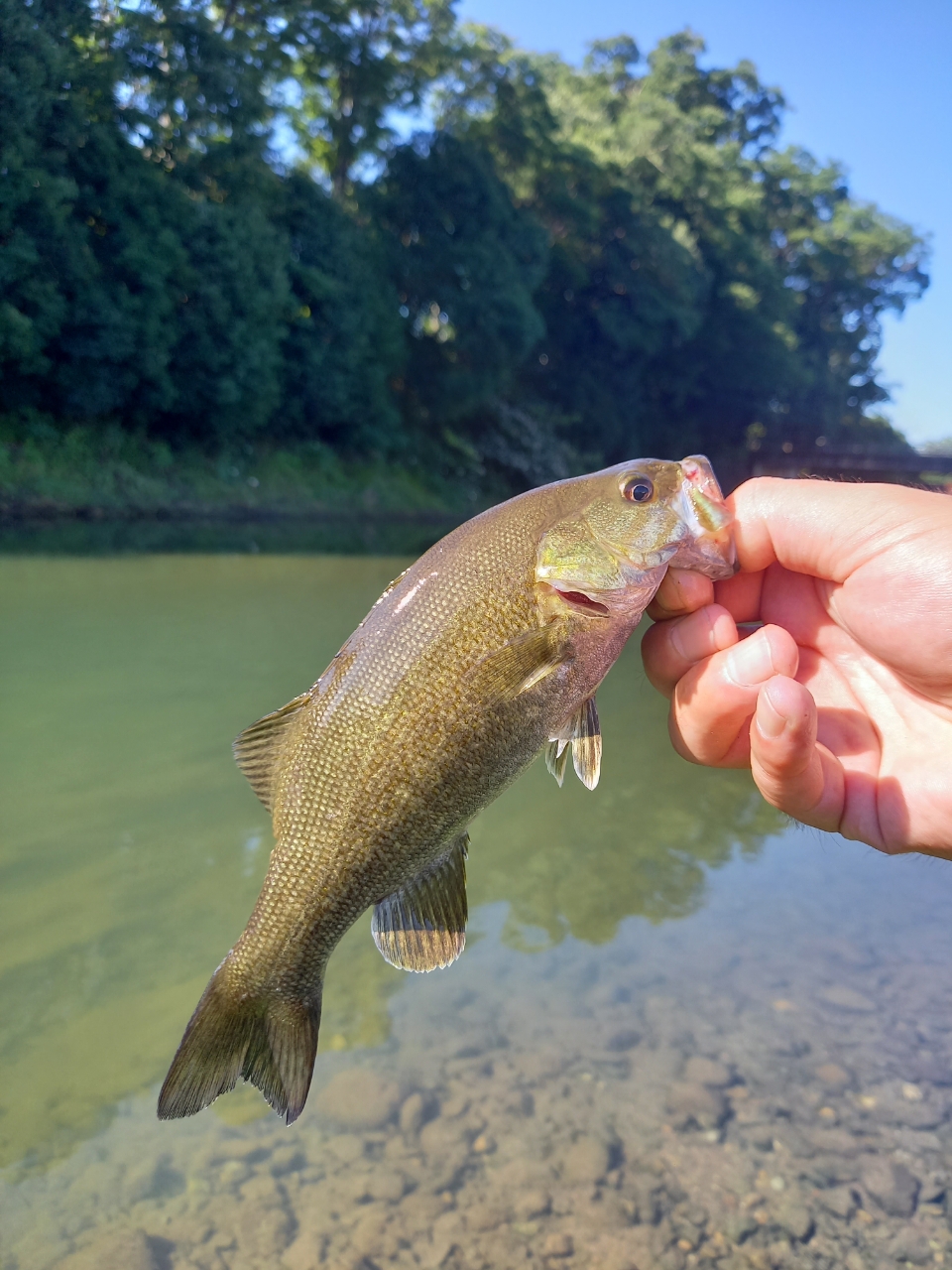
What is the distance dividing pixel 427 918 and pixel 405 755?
1.70ft

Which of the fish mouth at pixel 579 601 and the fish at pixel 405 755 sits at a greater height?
the fish mouth at pixel 579 601

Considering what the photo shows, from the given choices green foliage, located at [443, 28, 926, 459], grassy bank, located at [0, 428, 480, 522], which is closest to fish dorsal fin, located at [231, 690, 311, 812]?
grassy bank, located at [0, 428, 480, 522]

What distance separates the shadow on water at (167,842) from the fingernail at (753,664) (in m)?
1.34

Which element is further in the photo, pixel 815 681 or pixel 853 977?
pixel 853 977

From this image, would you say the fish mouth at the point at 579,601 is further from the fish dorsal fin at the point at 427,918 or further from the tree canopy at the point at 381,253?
the tree canopy at the point at 381,253

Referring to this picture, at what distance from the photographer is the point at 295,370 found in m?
30.5

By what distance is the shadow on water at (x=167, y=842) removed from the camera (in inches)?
183

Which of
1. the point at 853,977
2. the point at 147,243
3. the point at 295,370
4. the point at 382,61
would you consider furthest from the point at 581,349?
the point at 853,977

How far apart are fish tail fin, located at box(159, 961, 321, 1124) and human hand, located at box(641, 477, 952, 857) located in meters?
1.60

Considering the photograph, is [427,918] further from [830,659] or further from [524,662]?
[830,659]

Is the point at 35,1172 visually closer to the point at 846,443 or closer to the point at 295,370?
the point at 295,370

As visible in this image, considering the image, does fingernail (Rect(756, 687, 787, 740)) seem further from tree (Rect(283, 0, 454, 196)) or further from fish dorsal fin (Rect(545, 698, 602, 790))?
tree (Rect(283, 0, 454, 196))

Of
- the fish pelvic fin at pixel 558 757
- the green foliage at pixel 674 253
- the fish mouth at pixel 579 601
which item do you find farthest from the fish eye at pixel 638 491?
the green foliage at pixel 674 253

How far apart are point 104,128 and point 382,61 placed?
50.2ft
